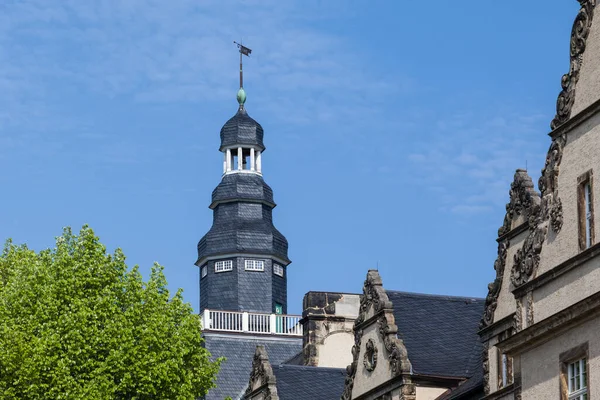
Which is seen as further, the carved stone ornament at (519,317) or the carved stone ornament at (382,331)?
the carved stone ornament at (382,331)

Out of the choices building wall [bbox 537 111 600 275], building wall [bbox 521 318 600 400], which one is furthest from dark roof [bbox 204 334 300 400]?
building wall [bbox 537 111 600 275]

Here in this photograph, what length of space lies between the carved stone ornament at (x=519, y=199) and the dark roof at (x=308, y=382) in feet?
65.3

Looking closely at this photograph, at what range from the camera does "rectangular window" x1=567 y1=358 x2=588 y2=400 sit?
37188mm

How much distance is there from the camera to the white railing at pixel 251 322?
104625mm

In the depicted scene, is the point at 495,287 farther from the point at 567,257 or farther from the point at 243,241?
the point at 243,241

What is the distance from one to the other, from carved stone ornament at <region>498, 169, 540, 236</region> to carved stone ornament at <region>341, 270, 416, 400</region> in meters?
7.80

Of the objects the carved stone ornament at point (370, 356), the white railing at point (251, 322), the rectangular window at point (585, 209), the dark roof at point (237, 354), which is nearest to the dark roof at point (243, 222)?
the white railing at point (251, 322)

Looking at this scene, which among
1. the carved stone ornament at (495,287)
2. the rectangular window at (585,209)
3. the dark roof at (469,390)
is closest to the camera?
the rectangular window at (585,209)

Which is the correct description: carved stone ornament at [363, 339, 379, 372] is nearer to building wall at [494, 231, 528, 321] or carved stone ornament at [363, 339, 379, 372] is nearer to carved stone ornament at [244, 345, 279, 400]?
carved stone ornament at [244, 345, 279, 400]

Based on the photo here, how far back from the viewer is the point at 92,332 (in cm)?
6219

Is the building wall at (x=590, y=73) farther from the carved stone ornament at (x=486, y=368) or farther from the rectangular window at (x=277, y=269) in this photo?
the rectangular window at (x=277, y=269)

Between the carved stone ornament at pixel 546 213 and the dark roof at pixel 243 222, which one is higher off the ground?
the dark roof at pixel 243 222

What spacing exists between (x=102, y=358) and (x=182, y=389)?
10.8 feet

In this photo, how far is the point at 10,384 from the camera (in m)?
60.5
